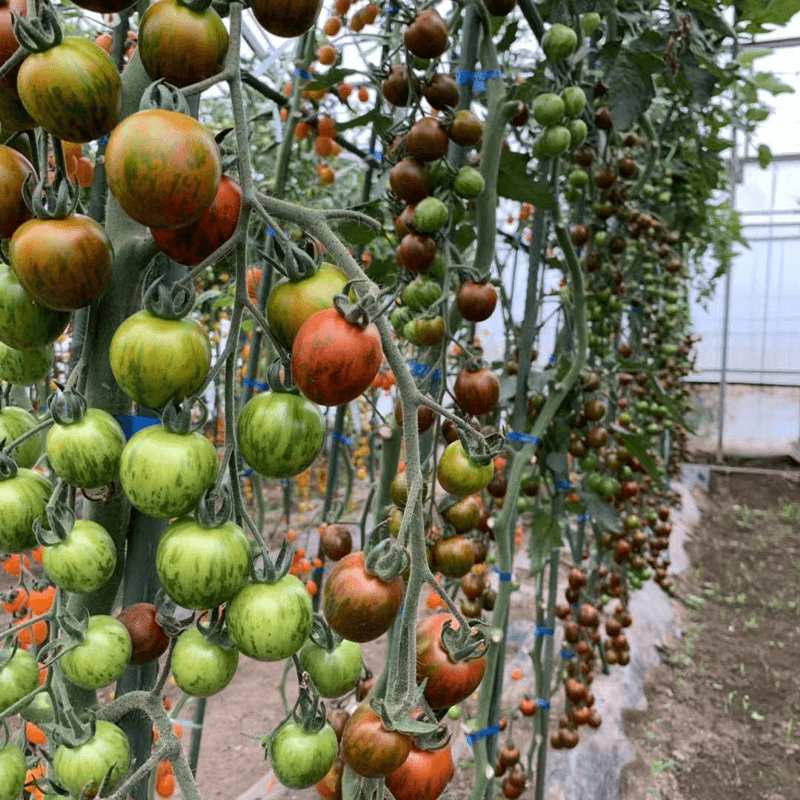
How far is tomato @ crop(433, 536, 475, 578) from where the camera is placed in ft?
3.32

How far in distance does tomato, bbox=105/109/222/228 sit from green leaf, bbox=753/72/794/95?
2470 mm

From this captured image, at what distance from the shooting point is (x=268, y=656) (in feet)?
1.49

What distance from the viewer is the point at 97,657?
1.61 ft

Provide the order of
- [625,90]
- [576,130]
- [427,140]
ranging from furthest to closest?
[625,90]
[576,130]
[427,140]

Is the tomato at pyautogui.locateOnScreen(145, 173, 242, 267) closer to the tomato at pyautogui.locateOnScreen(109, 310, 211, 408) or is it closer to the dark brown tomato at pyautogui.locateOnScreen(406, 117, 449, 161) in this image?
the tomato at pyautogui.locateOnScreen(109, 310, 211, 408)

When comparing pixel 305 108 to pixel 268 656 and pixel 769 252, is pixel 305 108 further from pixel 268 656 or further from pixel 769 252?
pixel 769 252

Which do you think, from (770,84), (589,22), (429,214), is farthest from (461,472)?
(770,84)

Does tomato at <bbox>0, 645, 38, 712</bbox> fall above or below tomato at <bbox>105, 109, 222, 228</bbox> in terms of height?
below

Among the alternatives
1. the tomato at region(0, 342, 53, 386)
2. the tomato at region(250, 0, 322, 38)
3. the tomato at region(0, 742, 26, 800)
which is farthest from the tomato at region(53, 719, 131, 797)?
the tomato at region(250, 0, 322, 38)

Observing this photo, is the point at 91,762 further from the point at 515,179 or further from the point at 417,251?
the point at 515,179

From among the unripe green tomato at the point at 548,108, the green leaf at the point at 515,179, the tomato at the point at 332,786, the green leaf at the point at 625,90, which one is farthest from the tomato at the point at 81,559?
the green leaf at the point at 625,90

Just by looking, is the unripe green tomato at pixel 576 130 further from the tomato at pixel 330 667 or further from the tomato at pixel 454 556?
the tomato at pixel 330 667

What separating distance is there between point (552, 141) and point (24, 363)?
1.06 m

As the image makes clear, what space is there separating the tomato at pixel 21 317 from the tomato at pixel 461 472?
0.37 m
